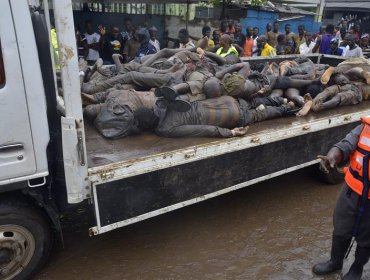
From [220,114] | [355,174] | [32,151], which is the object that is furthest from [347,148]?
[32,151]

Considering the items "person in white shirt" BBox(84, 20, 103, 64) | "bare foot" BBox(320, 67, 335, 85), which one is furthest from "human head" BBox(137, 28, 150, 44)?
"bare foot" BBox(320, 67, 335, 85)

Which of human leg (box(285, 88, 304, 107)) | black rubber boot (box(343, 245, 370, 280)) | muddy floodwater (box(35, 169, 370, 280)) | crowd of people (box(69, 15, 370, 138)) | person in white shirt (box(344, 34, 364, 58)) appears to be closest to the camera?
black rubber boot (box(343, 245, 370, 280))

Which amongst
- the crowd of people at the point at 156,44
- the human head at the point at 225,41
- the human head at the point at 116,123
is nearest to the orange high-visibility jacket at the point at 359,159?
the human head at the point at 116,123

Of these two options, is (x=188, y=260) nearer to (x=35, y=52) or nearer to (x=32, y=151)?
(x=32, y=151)

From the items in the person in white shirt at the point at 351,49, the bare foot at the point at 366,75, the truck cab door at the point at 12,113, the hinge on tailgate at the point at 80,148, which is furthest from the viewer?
the person in white shirt at the point at 351,49

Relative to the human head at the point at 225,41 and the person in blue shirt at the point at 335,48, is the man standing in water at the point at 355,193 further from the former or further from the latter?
the person in blue shirt at the point at 335,48

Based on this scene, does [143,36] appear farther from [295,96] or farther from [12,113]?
[12,113]

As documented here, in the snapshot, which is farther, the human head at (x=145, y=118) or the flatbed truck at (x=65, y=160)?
the human head at (x=145, y=118)

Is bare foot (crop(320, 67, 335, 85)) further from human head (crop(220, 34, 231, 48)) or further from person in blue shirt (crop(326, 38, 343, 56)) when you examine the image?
person in blue shirt (crop(326, 38, 343, 56))

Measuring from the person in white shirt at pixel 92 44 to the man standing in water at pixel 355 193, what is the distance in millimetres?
6558

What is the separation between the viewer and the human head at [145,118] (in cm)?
323

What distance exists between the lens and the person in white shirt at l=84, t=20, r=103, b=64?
8.13 meters

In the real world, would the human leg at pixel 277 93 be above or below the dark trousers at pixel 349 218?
above

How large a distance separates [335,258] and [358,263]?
20 centimetres
